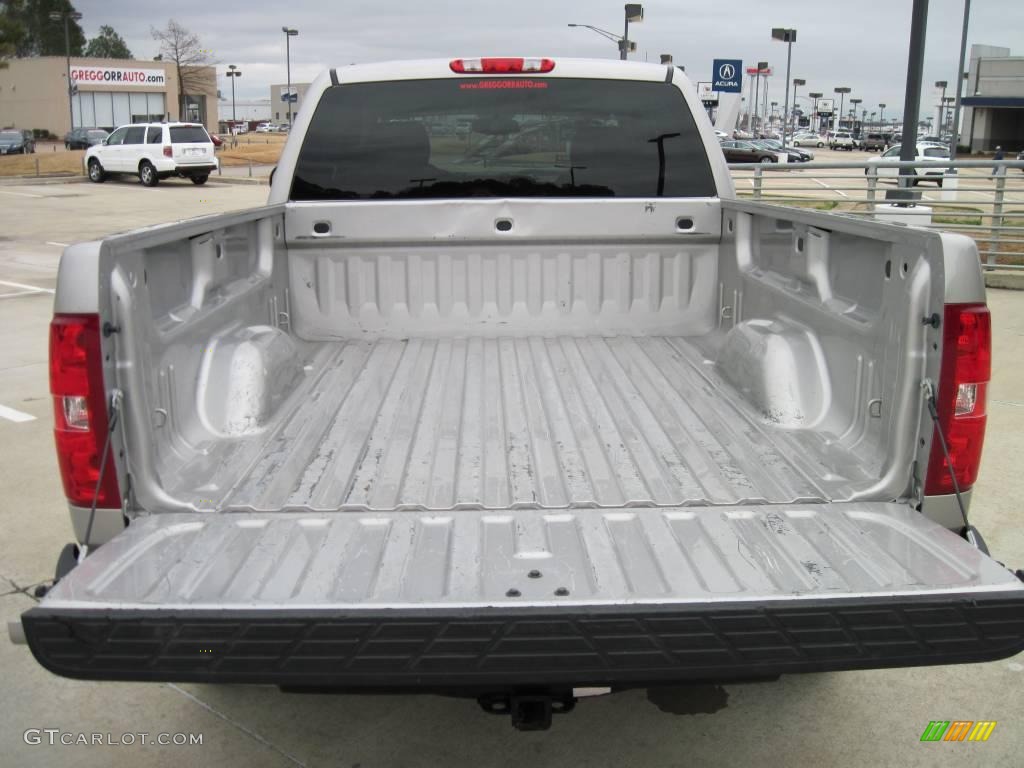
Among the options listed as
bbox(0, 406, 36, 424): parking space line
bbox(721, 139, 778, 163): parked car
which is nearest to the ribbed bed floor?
bbox(0, 406, 36, 424): parking space line

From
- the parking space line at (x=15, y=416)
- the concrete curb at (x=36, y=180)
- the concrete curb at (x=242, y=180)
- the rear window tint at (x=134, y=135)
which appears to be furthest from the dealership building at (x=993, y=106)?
the parking space line at (x=15, y=416)

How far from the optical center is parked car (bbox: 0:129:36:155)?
51.7 metres

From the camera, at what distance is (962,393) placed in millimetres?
2562

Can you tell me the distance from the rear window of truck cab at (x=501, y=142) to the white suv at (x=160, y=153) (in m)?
28.4

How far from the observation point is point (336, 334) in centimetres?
451

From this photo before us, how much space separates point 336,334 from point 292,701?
165 cm

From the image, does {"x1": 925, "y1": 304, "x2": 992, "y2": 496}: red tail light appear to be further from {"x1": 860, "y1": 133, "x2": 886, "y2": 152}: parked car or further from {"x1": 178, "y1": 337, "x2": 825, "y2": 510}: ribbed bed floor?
{"x1": 860, "y1": 133, "x2": 886, "y2": 152}: parked car

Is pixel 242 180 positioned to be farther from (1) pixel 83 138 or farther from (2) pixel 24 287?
(1) pixel 83 138

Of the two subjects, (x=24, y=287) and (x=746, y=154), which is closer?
(x=24, y=287)

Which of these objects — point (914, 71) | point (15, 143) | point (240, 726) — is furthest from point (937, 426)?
point (15, 143)

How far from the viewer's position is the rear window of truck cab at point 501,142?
4.38 metres

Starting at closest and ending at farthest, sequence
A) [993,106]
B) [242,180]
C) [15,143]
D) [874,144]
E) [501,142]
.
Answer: [501,142], [242,180], [15,143], [993,106], [874,144]

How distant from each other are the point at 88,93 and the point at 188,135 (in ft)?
174

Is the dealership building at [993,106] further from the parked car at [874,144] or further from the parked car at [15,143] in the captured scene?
the parked car at [15,143]
